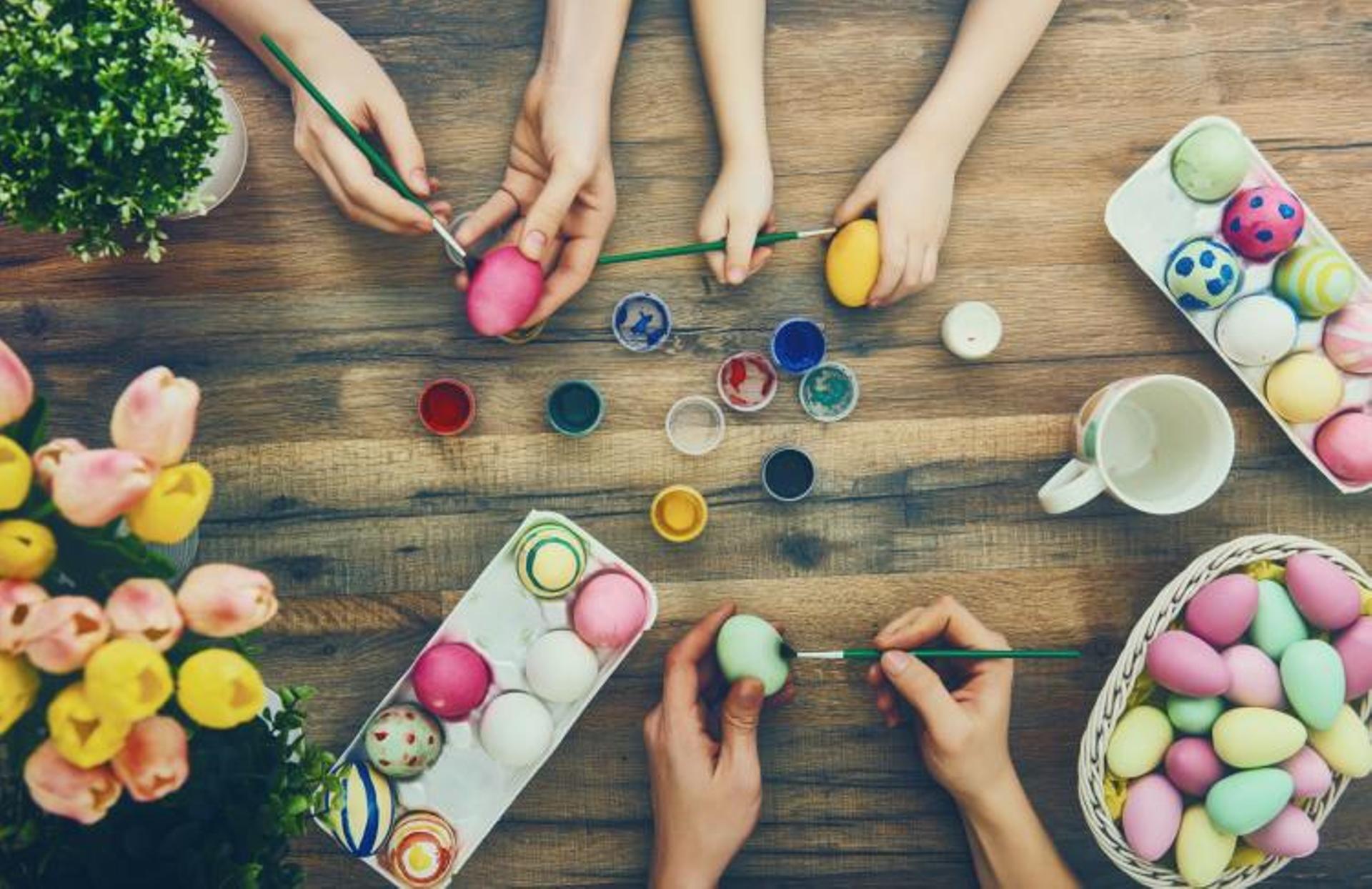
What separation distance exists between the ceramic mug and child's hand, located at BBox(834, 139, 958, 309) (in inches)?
11.3

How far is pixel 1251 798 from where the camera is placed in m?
1.17

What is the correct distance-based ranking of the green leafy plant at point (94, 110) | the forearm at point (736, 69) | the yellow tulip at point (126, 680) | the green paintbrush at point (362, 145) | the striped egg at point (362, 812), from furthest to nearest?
the forearm at point (736, 69) → the striped egg at point (362, 812) → the green paintbrush at point (362, 145) → the green leafy plant at point (94, 110) → the yellow tulip at point (126, 680)

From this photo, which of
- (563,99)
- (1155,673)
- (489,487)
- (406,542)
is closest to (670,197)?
(563,99)

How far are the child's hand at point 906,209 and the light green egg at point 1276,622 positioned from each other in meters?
0.56

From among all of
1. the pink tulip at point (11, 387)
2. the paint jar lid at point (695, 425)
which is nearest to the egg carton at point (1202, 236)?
the paint jar lid at point (695, 425)

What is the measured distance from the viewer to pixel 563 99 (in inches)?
49.6

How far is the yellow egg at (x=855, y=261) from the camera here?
1.28 m

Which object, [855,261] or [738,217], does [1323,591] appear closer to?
[855,261]

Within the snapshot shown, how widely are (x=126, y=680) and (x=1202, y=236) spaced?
130cm

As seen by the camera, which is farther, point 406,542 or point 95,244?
point 406,542

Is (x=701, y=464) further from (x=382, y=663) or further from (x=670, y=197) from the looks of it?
(x=382, y=663)

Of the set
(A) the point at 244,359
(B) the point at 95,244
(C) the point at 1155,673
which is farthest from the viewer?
(A) the point at 244,359

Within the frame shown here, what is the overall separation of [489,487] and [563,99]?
0.50m

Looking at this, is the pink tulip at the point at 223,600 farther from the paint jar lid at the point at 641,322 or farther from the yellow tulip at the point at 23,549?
the paint jar lid at the point at 641,322
